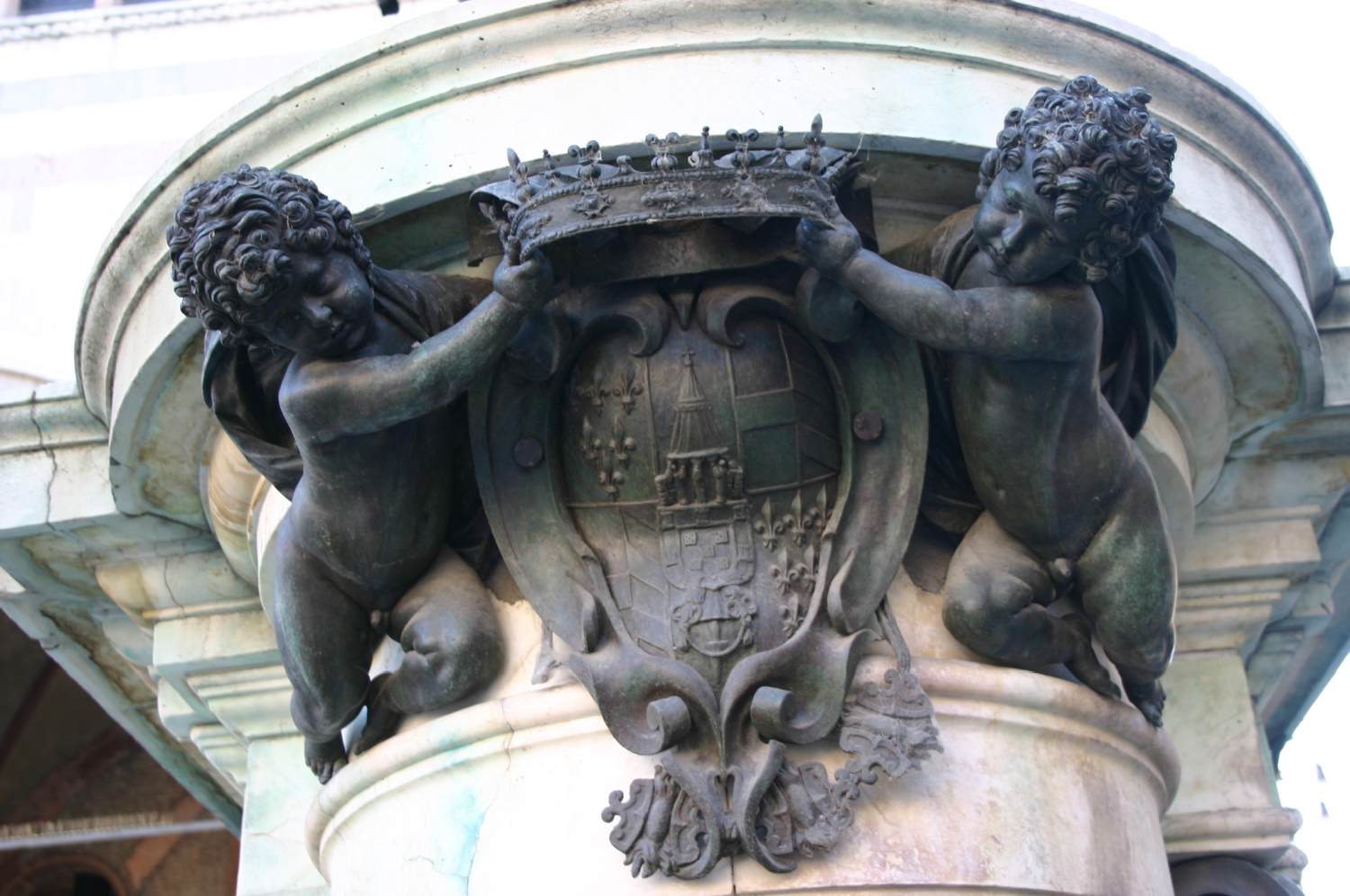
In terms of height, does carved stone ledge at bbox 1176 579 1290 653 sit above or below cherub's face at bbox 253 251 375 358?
above

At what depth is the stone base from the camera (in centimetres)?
221

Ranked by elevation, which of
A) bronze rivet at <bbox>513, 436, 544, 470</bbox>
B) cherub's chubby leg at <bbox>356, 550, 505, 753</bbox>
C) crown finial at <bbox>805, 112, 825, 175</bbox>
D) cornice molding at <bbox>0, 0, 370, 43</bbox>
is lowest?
cherub's chubby leg at <bbox>356, 550, 505, 753</bbox>

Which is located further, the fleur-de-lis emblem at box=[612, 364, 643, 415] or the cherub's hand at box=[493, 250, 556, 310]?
the fleur-de-lis emblem at box=[612, 364, 643, 415]

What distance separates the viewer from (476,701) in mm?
2457

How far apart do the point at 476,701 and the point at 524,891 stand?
1.02 ft

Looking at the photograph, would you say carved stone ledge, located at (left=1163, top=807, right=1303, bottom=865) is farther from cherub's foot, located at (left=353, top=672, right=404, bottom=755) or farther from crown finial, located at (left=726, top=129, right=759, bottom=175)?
crown finial, located at (left=726, top=129, right=759, bottom=175)

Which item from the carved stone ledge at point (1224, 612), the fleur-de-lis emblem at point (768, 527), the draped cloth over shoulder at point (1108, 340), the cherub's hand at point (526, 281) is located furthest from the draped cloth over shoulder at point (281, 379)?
the carved stone ledge at point (1224, 612)

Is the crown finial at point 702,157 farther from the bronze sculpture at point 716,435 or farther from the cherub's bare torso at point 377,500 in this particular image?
the cherub's bare torso at point 377,500

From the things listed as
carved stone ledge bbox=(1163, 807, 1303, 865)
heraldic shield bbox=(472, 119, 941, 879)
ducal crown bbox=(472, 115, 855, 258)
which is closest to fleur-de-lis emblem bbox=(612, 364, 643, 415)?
heraldic shield bbox=(472, 119, 941, 879)

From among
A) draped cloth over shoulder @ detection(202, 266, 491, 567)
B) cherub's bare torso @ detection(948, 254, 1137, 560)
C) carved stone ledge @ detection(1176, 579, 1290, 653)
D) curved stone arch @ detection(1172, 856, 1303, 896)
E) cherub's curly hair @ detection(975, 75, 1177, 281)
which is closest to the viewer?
cherub's curly hair @ detection(975, 75, 1177, 281)

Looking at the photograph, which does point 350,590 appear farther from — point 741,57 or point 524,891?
point 741,57

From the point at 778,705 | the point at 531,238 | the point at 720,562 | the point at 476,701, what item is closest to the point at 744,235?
the point at 531,238

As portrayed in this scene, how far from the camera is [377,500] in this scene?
7.89 feet

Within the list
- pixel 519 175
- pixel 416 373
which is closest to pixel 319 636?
pixel 416 373
